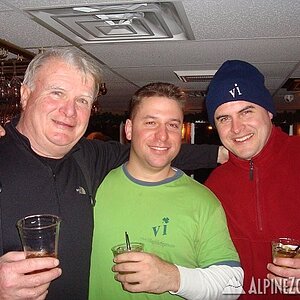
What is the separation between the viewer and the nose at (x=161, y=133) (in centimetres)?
223

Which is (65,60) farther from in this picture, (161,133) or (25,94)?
(161,133)

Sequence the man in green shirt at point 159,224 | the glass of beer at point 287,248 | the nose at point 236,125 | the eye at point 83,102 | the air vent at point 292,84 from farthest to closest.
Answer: the air vent at point 292,84
the nose at point 236,125
the eye at point 83,102
the glass of beer at point 287,248
the man in green shirt at point 159,224

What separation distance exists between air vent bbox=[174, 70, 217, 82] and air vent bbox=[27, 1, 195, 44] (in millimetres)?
1864

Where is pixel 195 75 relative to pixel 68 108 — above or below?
above

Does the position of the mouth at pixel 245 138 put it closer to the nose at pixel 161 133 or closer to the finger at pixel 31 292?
the nose at pixel 161 133

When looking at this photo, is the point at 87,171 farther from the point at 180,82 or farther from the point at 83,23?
the point at 180,82

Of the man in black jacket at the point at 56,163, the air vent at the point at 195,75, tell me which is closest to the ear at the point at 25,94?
the man in black jacket at the point at 56,163

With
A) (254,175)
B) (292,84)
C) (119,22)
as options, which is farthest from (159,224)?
(292,84)

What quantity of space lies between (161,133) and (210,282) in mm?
855

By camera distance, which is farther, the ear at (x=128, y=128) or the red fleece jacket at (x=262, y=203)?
the ear at (x=128, y=128)

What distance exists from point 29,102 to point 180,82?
4.70m

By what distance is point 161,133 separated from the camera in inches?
88.2

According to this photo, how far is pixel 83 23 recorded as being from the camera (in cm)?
314

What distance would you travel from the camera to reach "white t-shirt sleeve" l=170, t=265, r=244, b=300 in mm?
1808
